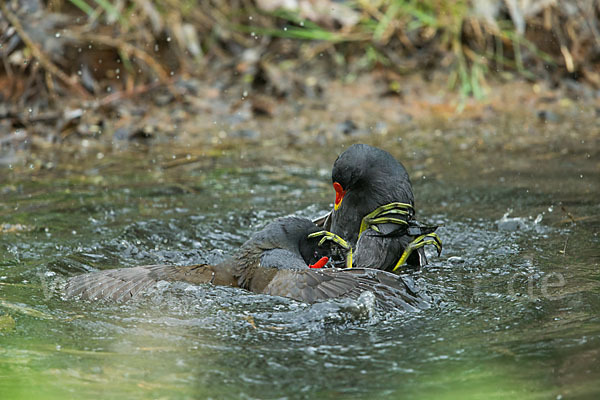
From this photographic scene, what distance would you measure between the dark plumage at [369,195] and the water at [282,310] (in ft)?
0.82

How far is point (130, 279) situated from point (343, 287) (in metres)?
1.04

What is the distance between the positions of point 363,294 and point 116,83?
583cm

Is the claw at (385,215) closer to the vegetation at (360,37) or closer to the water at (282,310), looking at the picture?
the water at (282,310)

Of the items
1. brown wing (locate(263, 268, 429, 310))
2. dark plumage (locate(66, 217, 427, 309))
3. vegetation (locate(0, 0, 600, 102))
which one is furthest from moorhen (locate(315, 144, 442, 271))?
vegetation (locate(0, 0, 600, 102))

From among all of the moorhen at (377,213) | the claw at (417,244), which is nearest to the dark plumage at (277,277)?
the moorhen at (377,213)

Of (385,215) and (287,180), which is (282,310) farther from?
(287,180)

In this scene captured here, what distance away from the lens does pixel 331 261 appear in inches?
169

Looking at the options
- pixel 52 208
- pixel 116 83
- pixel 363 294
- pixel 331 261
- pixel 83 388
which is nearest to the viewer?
pixel 83 388

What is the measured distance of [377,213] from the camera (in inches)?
→ 168

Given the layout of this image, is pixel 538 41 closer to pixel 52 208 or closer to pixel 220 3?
pixel 220 3

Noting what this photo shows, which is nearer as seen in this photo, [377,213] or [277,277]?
[277,277]

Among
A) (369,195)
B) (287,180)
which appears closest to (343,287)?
(369,195)

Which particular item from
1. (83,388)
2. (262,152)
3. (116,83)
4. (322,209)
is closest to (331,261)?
(322,209)

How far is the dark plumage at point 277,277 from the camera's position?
11.4ft
